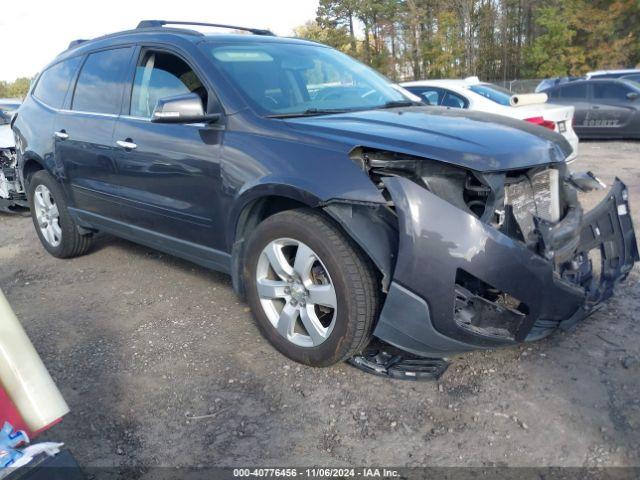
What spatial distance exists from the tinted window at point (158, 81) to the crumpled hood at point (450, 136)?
0.94m

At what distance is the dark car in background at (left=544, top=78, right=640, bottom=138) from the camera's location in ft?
38.3

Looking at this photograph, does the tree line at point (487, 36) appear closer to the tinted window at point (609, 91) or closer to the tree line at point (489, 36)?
the tree line at point (489, 36)

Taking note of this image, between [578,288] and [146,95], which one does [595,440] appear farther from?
[146,95]

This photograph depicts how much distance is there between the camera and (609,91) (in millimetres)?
12062

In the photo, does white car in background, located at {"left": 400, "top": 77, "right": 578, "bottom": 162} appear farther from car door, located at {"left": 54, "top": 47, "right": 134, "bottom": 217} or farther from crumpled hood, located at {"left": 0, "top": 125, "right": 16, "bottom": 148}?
crumpled hood, located at {"left": 0, "top": 125, "right": 16, "bottom": 148}

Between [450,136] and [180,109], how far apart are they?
1.55m

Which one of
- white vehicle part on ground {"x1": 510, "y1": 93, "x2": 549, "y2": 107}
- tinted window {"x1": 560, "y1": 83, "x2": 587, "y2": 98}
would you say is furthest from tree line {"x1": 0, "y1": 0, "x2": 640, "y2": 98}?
white vehicle part on ground {"x1": 510, "y1": 93, "x2": 549, "y2": 107}

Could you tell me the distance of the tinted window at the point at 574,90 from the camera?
12.5 m

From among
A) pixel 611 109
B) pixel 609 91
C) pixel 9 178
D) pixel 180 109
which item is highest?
pixel 180 109

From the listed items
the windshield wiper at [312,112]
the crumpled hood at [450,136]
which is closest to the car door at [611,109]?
the crumpled hood at [450,136]

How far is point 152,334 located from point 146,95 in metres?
1.68

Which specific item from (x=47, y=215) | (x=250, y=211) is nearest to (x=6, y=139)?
(x=47, y=215)

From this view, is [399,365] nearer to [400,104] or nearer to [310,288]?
[310,288]

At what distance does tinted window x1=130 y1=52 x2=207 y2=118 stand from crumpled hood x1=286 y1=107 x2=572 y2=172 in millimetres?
936
